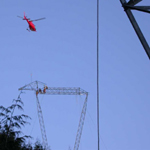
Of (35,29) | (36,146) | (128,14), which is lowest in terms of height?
(128,14)

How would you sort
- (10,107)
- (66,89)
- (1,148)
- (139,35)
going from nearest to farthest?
(139,35)
(1,148)
(10,107)
(66,89)

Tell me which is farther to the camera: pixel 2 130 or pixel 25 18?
pixel 25 18

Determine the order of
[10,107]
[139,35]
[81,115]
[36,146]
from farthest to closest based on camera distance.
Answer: [81,115]
[36,146]
[10,107]
[139,35]

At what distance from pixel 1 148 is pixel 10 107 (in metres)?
2.55

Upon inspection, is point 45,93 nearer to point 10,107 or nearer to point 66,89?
point 66,89

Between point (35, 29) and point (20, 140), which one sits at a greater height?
point (35, 29)

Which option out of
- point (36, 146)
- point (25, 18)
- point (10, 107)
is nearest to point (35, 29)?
point (25, 18)

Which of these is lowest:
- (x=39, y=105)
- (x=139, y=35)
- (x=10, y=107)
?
(x=139, y=35)

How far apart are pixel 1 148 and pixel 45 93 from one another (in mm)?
101413

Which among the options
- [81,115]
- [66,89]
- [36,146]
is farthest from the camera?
[81,115]

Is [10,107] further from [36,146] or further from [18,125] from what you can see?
[36,146]

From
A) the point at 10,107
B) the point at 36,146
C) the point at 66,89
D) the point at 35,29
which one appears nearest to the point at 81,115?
the point at 66,89

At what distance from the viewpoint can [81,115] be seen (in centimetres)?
12100

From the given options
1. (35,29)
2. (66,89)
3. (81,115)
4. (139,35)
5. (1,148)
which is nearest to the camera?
(139,35)
